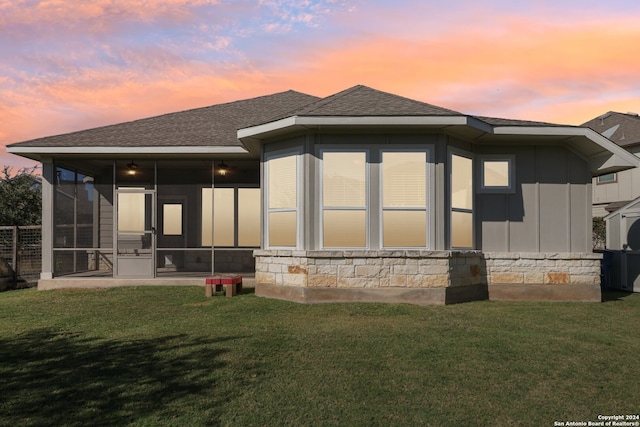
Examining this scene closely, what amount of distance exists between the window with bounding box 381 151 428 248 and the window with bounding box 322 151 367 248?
449 millimetres

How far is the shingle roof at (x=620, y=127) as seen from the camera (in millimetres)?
26359

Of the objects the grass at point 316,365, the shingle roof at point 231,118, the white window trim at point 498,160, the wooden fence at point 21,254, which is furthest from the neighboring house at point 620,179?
the wooden fence at point 21,254

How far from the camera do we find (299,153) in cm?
1058

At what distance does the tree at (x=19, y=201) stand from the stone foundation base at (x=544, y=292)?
23111 mm

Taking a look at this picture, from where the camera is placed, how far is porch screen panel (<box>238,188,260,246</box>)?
1625 centimetres

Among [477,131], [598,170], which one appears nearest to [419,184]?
[477,131]

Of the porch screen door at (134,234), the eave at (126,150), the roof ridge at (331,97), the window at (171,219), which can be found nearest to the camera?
the roof ridge at (331,97)

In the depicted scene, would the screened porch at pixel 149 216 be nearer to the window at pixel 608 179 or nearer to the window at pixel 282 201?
the window at pixel 282 201

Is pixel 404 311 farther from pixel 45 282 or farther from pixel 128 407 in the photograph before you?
pixel 45 282

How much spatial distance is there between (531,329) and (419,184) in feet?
12.0

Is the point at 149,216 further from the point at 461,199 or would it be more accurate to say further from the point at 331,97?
the point at 461,199

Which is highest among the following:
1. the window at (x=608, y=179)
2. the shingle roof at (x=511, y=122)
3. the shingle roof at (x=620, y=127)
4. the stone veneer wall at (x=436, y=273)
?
the shingle roof at (x=620, y=127)

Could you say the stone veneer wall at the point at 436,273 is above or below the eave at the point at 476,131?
below

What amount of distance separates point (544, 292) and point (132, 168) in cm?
1092
